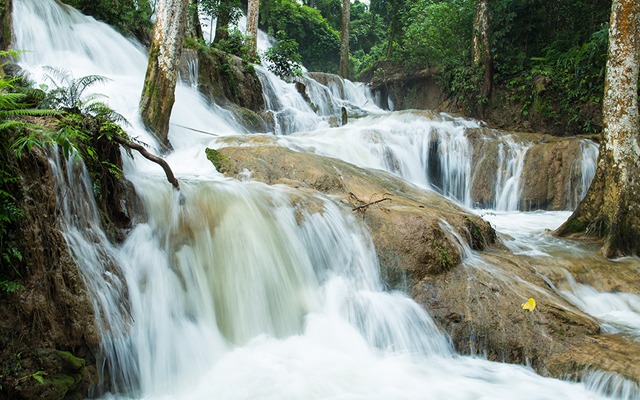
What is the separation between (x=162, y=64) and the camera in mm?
8383

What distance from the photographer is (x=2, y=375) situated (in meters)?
2.69

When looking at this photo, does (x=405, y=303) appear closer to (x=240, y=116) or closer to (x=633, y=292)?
(x=633, y=292)

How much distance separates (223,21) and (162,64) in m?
8.81

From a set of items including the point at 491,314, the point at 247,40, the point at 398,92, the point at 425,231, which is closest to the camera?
the point at 491,314

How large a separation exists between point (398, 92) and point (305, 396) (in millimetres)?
18110

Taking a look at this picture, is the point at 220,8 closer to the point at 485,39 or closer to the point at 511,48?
the point at 485,39

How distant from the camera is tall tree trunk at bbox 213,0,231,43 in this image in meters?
15.9

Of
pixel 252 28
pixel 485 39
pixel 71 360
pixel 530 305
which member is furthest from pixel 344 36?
→ pixel 71 360

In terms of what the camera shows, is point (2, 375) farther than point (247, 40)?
No

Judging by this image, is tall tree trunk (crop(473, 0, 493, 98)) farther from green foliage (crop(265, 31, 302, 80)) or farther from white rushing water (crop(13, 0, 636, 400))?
white rushing water (crop(13, 0, 636, 400))

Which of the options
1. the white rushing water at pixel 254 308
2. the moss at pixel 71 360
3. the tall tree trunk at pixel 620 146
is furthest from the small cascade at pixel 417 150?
the moss at pixel 71 360

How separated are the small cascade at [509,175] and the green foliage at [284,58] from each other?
7.31 meters

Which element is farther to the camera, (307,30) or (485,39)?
(307,30)

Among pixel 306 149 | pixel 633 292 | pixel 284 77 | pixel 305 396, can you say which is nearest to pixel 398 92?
pixel 284 77
